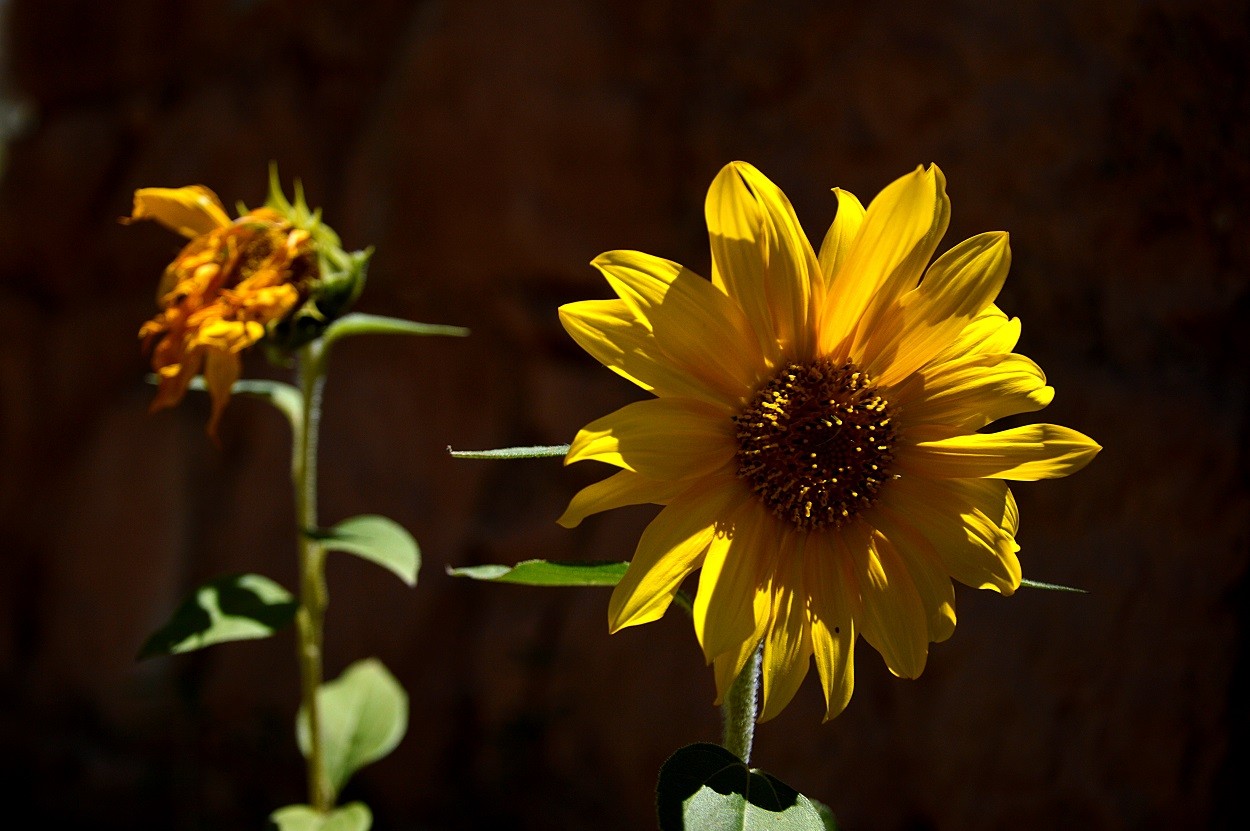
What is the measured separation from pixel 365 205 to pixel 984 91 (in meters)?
1.36

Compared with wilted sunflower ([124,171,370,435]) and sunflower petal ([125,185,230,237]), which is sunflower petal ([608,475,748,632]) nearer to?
wilted sunflower ([124,171,370,435])

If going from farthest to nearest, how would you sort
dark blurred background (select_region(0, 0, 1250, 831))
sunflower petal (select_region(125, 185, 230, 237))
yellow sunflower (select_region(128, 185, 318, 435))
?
dark blurred background (select_region(0, 0, 1250, 831)) → sunflower petal (select_region(125, 185, 230, 237)) → yellow sunflower (select_region(128, 185, 318, 435))

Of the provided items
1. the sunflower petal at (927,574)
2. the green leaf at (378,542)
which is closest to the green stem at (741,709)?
the sunflower petal at (927,574)

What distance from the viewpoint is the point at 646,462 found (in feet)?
2.39

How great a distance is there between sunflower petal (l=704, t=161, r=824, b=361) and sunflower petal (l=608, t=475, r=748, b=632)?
0.13 m

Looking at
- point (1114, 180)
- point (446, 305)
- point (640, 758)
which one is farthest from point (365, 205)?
point (1114, 180)

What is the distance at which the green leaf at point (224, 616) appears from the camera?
104cm

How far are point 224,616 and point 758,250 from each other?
2.21ft

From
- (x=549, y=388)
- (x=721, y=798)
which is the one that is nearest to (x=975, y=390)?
(x=721, y=798)

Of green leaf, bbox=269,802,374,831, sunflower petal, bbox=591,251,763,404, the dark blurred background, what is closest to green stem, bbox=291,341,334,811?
green leaf, bbox=269,802,374,831

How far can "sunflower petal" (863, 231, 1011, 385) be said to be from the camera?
0.78 meters

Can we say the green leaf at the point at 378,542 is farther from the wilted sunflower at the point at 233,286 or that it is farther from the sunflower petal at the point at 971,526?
the sunflower petal at the point at 971,526

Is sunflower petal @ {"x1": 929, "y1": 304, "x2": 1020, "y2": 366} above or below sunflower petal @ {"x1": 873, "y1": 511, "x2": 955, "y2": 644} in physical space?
above

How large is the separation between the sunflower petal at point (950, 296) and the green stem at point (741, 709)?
10.3 inches
